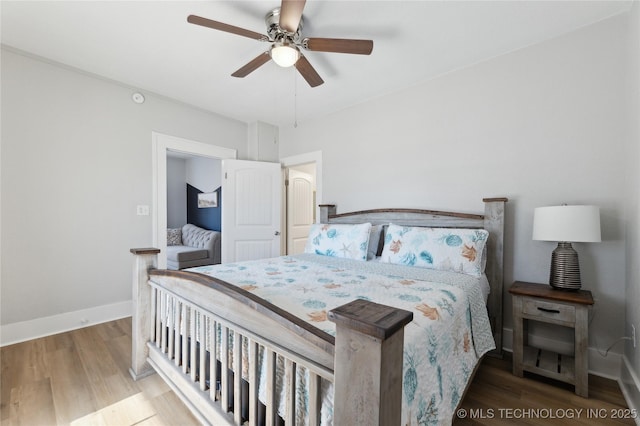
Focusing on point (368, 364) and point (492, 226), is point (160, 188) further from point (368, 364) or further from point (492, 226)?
point (492, 226)

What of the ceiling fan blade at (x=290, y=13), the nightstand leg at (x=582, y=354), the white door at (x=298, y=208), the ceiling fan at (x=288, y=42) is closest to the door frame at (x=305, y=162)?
the white door at (x=298, y=208)

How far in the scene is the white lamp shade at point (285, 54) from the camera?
1.79 meters

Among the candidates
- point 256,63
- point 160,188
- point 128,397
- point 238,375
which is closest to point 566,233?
point 238,375

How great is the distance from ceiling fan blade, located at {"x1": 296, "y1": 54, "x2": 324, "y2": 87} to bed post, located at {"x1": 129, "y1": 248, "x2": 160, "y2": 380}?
167 cm

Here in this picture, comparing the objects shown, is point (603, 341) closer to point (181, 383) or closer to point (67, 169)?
point (181, 383)

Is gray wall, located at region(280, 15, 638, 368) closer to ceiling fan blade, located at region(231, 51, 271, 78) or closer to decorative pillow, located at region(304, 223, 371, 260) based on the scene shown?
decorative pillow, located at region(304, 223, 371, 260)

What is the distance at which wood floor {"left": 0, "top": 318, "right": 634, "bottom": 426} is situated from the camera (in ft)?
4.84

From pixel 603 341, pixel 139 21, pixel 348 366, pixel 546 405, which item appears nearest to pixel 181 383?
pixel 348 366

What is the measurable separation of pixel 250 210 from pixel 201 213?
8.80 feet

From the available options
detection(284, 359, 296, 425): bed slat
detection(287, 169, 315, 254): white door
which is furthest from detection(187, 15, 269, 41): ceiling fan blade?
detection(287, 169, 315, 254): white door

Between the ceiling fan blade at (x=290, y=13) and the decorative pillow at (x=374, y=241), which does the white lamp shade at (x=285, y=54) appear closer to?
the ceiling fan blade at (x=290, y=13)

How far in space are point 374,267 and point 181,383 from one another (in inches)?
57.5

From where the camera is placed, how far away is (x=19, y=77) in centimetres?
235

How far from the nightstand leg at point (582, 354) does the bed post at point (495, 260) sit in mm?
528
